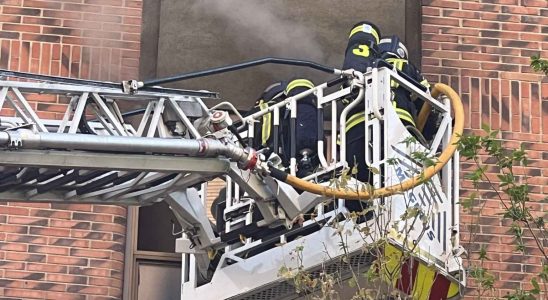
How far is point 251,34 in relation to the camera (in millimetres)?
10398

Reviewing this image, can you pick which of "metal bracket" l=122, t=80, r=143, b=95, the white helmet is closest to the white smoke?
the white helmet

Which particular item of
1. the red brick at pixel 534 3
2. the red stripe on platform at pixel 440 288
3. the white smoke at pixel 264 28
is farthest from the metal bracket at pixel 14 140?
the red brick at pixel 534 3

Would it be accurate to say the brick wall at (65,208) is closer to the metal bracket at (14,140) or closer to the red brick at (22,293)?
the red brick at (22,293)

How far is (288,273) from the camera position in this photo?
6.17 metres

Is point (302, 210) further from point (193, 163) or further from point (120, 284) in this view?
point (120, 284)

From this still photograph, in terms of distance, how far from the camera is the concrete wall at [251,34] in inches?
404

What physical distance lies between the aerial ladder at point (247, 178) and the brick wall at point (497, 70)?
1635 millimetres

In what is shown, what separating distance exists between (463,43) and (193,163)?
13.0 ft

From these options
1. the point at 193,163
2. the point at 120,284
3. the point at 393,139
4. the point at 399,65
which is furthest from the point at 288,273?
the point at 120,284

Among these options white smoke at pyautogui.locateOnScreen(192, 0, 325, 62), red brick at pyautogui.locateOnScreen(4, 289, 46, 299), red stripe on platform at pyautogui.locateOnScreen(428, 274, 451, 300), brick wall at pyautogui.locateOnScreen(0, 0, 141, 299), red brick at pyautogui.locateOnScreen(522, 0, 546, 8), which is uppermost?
red brick at pyautogui.locateOnScreen(522, 0, 546, 8)

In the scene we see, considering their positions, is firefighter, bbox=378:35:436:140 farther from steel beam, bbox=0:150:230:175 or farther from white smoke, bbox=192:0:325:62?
white smoke, bbox=192:0:325:62

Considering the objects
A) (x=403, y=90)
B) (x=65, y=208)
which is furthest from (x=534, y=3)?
(x=65, y=208)

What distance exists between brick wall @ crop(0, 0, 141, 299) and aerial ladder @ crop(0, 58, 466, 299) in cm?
123

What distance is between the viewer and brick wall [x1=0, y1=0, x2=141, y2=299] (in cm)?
899
